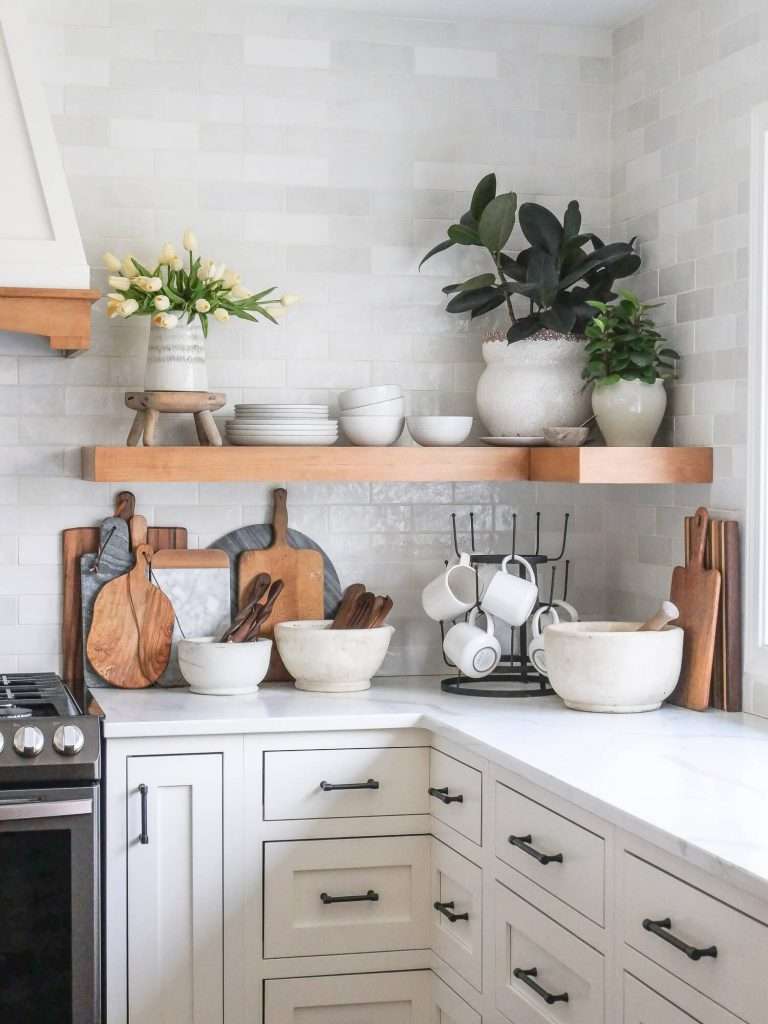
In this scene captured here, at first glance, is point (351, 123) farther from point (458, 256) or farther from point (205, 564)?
point (205, 564)

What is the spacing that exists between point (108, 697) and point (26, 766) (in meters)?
0.59

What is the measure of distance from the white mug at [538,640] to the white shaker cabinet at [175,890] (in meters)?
0.84

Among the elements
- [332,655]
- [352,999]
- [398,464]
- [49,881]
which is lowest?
[352,999]

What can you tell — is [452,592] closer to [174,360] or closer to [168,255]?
[174,360]

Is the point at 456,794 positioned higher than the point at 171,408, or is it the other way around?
the point at 171,408

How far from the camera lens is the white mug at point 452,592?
3.33 m

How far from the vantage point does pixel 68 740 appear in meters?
2.68

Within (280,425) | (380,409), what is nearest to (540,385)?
(380,409)

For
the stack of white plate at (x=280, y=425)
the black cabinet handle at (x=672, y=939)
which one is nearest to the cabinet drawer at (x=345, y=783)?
the stack of white plate at (x=280, y=425)

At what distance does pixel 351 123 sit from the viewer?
11.5ft

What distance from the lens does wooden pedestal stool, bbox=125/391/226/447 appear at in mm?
3162

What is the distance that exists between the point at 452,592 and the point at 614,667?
0.60 meters

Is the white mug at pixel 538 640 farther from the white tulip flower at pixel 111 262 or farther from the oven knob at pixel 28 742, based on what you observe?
the white tulip flower at pixel 111 262

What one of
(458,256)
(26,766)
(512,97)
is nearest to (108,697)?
(26,766)
